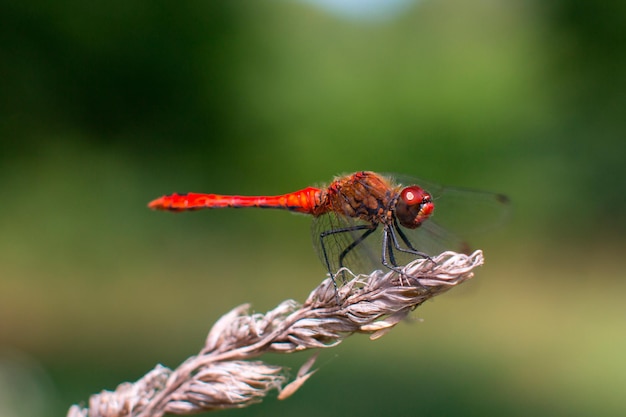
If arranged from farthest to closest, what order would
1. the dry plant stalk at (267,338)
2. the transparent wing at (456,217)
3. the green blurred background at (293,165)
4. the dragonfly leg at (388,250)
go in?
the green blurred background at (293,165)
the transparent wing at (456,217)
the dragonfly leg at (388,250)
the dry plant stalk at (267,338)

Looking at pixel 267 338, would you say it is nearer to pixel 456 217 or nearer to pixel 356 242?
pixel 356 242

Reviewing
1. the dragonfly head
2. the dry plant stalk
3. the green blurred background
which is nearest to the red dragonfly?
the dragonfly head

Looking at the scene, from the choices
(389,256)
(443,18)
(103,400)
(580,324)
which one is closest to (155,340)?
(580,324)

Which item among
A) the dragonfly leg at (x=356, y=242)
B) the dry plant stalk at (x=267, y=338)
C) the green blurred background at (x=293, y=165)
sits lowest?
the dry plant stalk at (x=267, y=338)

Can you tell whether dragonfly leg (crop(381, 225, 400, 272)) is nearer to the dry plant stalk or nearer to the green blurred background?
the dry plant stalk

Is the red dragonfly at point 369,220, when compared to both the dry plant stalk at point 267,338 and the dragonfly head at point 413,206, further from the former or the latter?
the dry plant stalk at point 267,338

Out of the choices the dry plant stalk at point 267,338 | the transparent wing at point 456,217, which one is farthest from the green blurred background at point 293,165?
the dry plant stalk at point 267,338

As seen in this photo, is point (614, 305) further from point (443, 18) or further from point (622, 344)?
point (443, 18)
